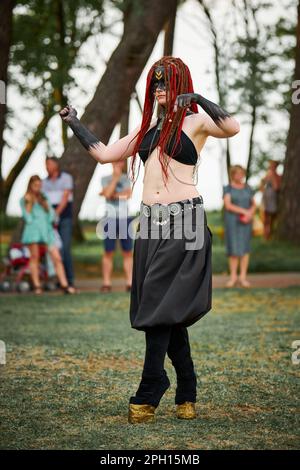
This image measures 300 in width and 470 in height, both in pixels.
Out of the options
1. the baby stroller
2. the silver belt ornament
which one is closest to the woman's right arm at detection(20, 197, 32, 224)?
the baby stroller

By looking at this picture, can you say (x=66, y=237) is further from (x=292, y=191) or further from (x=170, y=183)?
(x=170, y=183)

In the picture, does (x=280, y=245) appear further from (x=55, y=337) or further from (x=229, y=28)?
(x=55, y=337)

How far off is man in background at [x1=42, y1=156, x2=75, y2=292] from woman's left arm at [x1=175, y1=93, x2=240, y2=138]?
32.4 ft

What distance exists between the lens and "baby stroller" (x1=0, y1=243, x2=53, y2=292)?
1694 centimetres

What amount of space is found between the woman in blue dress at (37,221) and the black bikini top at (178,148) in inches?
373

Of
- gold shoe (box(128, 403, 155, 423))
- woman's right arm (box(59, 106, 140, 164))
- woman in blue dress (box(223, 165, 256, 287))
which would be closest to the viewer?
gold shoe (box(128, 403, 155, 423))

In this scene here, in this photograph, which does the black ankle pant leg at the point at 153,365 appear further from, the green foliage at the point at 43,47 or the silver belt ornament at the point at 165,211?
the green foliage at the point at 43,47

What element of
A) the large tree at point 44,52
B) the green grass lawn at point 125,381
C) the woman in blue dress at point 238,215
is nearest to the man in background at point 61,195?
the green grass lawn at point 125,381

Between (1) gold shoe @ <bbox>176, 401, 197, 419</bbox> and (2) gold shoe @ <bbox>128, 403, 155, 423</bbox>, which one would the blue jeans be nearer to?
(1) gold shoe @ <bbox>176, 401, 197, 419</bbox>

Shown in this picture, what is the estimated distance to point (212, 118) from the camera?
20.5ft

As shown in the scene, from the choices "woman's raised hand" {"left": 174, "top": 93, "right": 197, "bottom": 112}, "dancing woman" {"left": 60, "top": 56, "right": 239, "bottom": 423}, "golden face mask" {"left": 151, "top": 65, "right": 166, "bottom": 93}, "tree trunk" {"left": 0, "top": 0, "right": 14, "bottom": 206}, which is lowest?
"dancing woman" {"left": 60, "top": 56, "right": 239, "bottom": 423}

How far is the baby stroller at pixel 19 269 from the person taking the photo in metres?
16.9

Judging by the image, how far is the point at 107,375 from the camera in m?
8.30

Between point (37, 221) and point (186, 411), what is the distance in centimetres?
981
